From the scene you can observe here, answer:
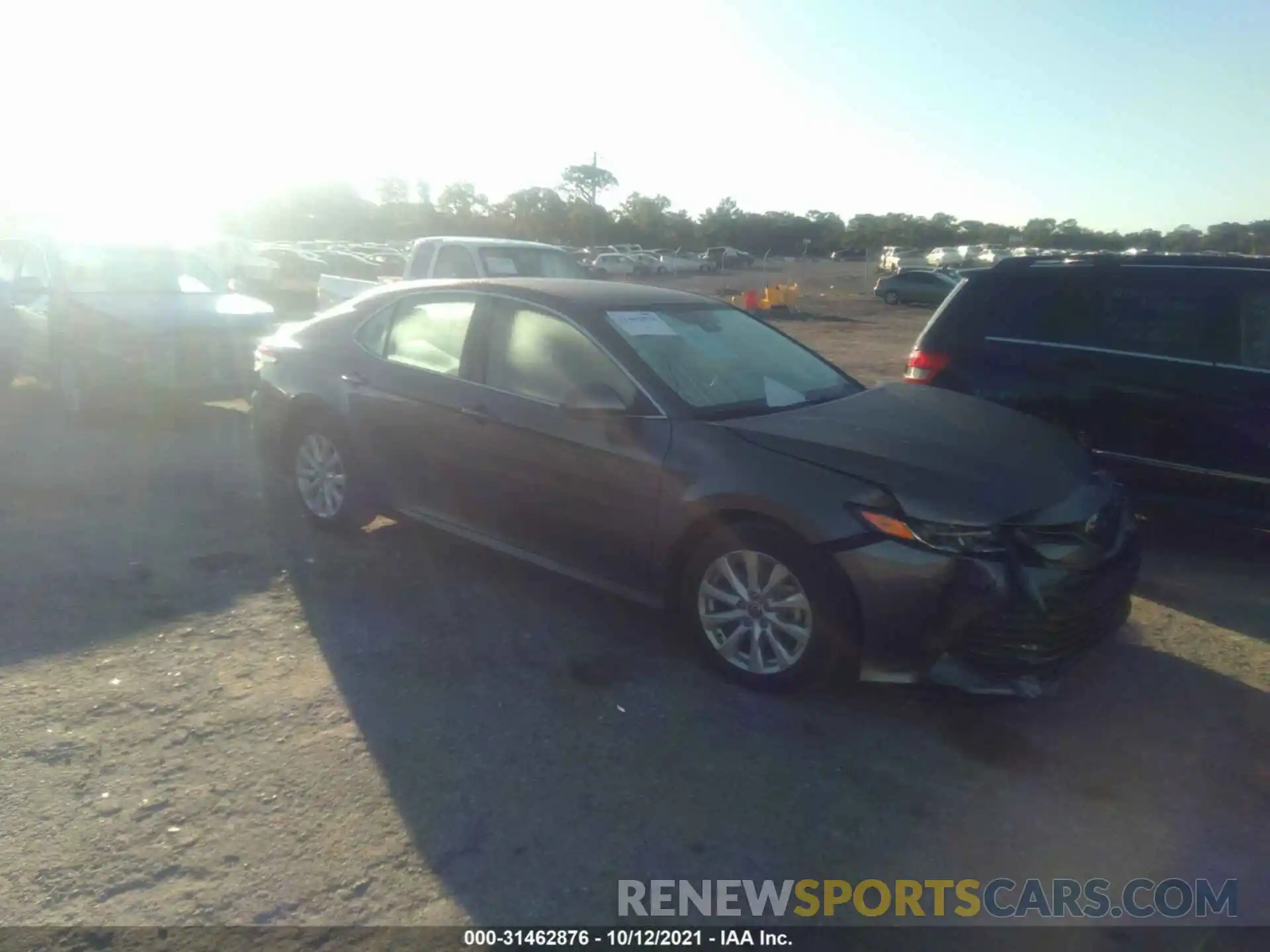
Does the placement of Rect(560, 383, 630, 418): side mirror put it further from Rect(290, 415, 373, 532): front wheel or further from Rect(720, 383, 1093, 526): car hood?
Rect(290, 415, 373, 532): front wheel

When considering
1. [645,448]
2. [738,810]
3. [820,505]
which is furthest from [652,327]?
[738,810]

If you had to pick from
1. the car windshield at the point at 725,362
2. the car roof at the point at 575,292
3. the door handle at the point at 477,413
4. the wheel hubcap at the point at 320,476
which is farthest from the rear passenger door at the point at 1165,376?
the wheel hubcap at the point at 320,476

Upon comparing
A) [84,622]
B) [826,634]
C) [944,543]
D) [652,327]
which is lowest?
[84,622]

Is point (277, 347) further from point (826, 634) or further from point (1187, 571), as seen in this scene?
point (1187, 571)

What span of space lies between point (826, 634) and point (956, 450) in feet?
3.25

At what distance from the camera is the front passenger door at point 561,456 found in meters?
4.66

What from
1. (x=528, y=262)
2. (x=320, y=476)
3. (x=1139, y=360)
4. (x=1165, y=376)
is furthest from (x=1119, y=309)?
(x=528, y=262)

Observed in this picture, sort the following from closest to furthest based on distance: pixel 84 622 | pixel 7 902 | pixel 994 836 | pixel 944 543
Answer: pixel 7 902
pixel 994 836
pixel 944 543
pixel 84 622

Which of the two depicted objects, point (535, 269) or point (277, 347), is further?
point (535, 269)

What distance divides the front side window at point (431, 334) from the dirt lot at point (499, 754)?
1.14 m

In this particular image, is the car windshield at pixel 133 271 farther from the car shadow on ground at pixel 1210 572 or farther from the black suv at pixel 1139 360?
the car shadow on ground at pixel 1210 572

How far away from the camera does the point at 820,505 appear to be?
412cm

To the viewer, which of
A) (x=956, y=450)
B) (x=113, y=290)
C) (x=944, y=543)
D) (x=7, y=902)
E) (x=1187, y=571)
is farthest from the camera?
(x=113, y=290)

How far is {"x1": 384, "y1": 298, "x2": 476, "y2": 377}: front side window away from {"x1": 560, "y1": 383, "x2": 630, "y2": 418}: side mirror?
994mm
